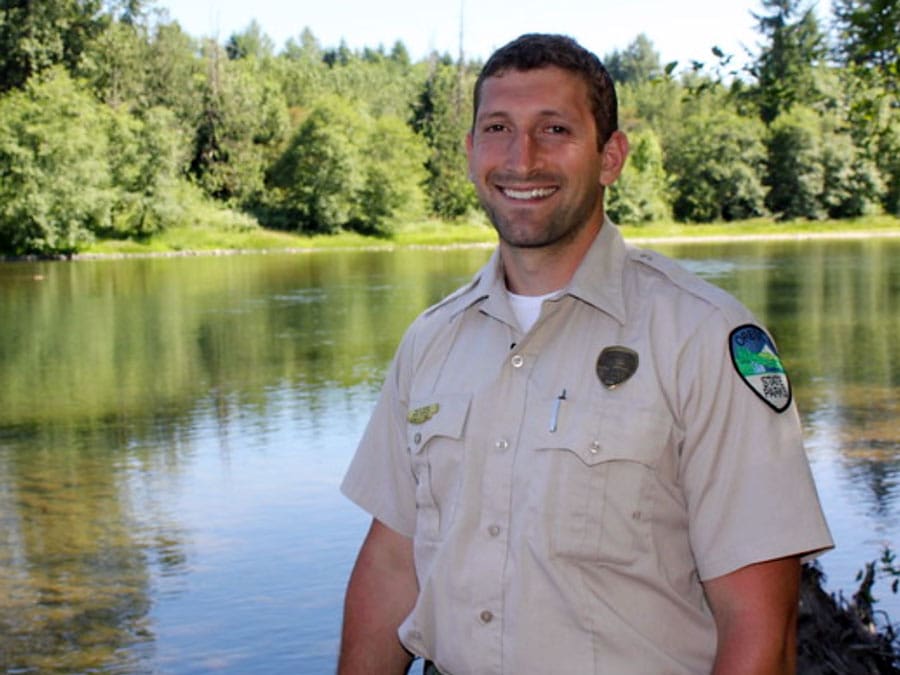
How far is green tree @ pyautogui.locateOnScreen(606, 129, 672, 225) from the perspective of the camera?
257 feet

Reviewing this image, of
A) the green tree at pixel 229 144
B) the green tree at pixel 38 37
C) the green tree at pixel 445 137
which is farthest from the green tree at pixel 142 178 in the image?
the green tree at pixel 445 137

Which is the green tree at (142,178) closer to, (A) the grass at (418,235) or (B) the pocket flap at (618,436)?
(A) the grass at (418,235)

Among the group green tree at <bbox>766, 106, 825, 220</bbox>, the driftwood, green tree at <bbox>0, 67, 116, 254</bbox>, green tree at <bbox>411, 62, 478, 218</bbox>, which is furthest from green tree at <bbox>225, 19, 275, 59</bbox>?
the driftwood

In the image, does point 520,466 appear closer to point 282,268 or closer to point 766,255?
point 282,268

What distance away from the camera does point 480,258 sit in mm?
52250

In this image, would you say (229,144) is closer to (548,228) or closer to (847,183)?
(847,183)

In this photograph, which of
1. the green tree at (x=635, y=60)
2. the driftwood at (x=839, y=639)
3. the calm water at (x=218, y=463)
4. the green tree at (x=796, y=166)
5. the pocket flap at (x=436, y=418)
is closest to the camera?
the pocket flap at (x=436, y=418)

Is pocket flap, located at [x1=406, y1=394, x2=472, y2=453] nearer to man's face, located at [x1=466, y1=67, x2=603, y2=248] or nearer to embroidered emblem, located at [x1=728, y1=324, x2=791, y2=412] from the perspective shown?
man's face, located at [x1=466, y1=67, x2=603, y2=248]

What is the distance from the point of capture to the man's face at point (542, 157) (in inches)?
89.2

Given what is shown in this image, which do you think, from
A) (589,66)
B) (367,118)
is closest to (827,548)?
(589,66)

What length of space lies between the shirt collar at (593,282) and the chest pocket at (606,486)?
7.0 inches

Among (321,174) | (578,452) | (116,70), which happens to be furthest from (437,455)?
(116,70)

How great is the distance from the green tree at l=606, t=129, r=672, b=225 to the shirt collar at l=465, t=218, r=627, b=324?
72496 millimetres

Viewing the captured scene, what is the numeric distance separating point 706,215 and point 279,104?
27416 mm
